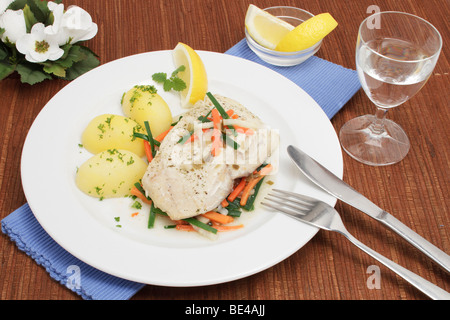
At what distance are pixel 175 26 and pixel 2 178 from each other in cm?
184

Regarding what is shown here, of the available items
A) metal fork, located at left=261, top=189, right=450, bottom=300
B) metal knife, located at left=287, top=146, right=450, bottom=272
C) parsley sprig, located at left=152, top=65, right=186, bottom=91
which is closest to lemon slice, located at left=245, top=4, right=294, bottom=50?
parsley sprig, located at left=152, top=65, right=186, bottom=91

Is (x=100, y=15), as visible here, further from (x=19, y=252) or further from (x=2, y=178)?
(x=19, y=252)

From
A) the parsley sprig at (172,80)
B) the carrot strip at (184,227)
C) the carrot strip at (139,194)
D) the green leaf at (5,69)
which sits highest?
the green leaf at (5,69)

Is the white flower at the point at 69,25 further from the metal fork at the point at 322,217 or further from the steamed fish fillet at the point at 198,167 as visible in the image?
the metal fork at the point at 322,217

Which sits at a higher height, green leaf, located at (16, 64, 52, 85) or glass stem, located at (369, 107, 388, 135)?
green leaf, located at (16, 64, 52, 85)

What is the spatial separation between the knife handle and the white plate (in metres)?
0.28

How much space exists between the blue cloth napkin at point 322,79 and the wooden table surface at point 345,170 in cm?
10

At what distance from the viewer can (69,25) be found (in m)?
3.16

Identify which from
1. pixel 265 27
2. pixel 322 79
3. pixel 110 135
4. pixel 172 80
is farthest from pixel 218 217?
pixel 265 27

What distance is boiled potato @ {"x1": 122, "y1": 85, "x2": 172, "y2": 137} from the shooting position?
276 centimetres

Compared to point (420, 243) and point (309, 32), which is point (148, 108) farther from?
point (420, 243)

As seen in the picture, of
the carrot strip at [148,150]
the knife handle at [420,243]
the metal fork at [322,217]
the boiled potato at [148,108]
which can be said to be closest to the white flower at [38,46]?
the boiled potato at [148,108]

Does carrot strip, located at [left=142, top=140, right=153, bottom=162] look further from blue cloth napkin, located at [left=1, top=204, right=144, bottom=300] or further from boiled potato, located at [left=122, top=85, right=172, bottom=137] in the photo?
blue cloth napkin, located at [left=1, top=204, right=144, bottom=300]

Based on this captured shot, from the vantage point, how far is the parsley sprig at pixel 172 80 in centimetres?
296
